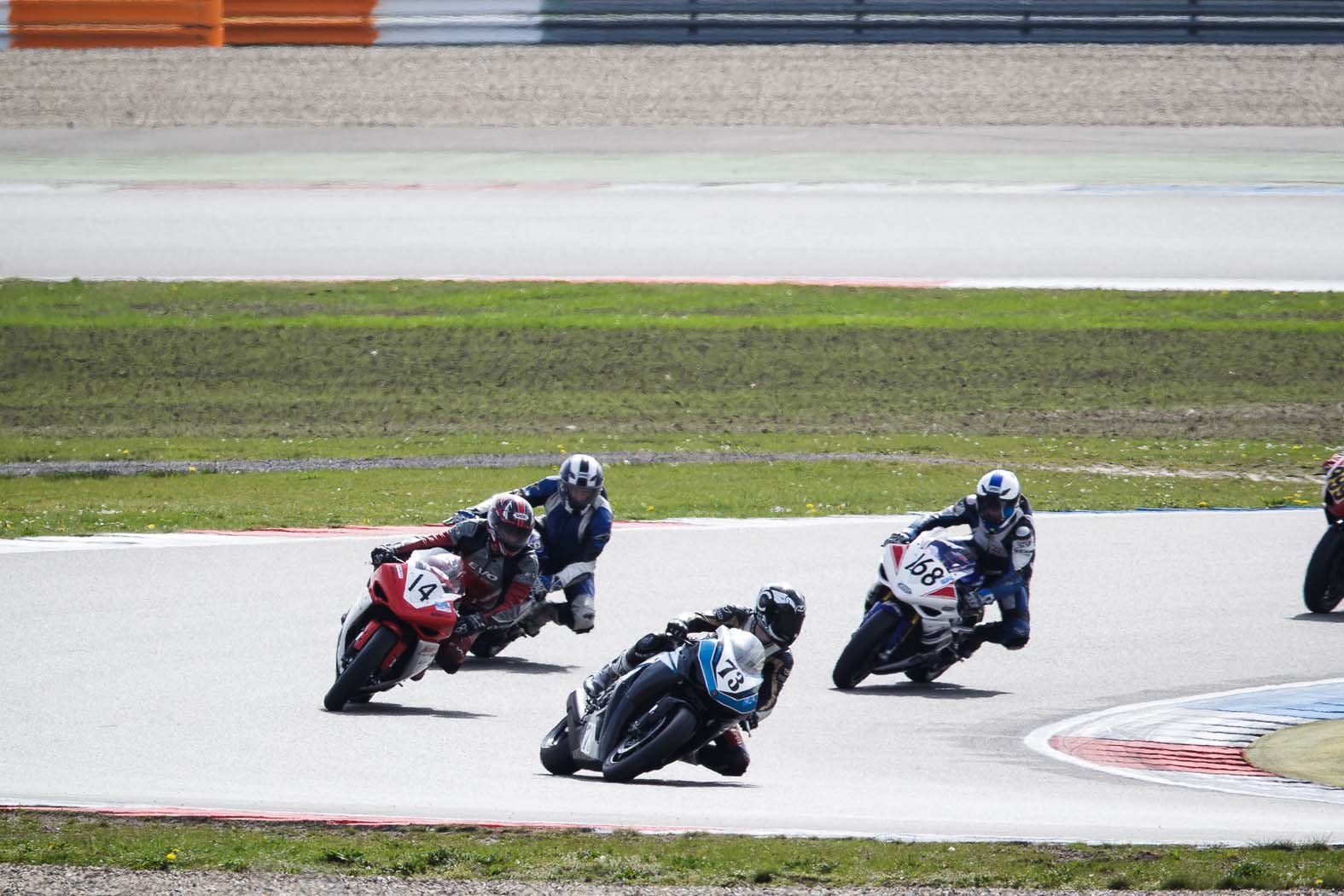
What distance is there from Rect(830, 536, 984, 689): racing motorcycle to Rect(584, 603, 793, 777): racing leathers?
227cm

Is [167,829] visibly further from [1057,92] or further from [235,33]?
[235,33]

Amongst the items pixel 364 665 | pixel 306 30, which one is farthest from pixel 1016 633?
pixel 306 30

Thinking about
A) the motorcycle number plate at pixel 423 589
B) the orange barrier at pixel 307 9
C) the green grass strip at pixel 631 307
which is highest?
the orange barrier at pixel 307 9

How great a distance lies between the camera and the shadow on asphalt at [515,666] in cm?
1290

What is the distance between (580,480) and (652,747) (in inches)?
133

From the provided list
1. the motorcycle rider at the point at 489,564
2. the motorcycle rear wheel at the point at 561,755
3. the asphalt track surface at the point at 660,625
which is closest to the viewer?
the asphalt track surface at the point at 660,625

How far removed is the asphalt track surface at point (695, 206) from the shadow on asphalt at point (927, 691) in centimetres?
1553

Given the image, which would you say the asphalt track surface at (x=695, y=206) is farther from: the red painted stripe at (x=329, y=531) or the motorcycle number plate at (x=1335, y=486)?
the motorcycle number plate at (x=1335, y=486)

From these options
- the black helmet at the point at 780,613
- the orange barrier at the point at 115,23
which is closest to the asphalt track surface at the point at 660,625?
the black helmet at the point at 780,613

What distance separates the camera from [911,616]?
12.4m

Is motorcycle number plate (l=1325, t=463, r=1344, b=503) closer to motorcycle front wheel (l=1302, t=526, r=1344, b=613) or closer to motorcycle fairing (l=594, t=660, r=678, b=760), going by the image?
motorcycle front wheel (l=1302, t=526, r=1344, b=613)

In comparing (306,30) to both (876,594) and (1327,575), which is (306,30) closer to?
(1327,575)

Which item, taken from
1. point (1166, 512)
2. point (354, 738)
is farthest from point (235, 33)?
point (354, 738)

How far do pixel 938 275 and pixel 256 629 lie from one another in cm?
1641
